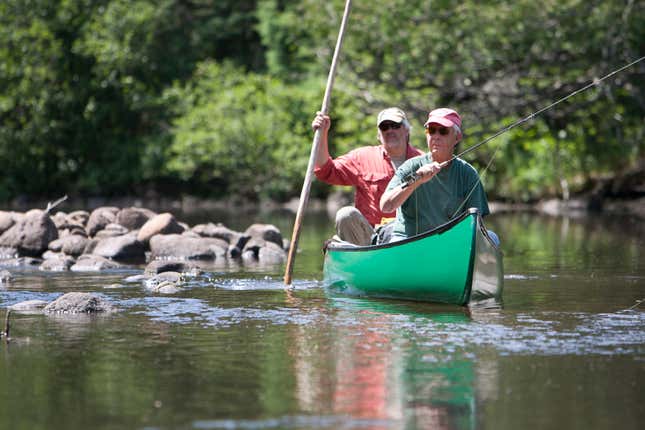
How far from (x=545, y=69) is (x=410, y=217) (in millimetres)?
15573

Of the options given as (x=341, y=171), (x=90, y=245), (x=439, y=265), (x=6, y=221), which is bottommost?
(x=439, y=265)

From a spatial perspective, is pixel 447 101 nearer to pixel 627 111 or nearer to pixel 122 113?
pixel 627 111

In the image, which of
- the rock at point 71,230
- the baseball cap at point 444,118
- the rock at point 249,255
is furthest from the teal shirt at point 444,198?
the rock at point 71,230

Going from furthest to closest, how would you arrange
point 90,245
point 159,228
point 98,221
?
point 98,221 < point 159,228 < point 90,245

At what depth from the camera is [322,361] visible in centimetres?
645

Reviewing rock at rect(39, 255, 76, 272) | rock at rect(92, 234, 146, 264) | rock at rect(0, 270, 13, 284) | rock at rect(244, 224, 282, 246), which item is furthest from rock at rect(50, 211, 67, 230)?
rock at rect(0, 270, 13, 284)

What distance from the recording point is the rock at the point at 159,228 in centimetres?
1459

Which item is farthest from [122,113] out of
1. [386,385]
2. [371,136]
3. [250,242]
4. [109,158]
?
[386,385]

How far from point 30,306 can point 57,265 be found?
3776 mm

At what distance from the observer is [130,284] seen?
10.5m

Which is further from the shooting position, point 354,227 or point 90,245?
point 90,245

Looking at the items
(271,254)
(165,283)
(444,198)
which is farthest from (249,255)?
(444,198)

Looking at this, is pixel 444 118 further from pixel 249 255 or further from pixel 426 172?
pixel 249 255

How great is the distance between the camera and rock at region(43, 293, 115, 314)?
834cm
